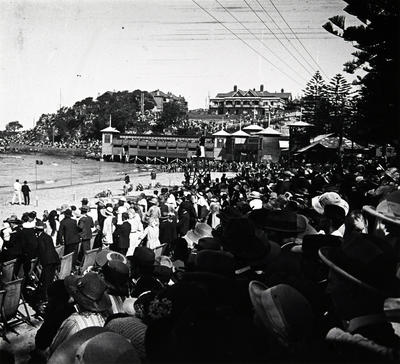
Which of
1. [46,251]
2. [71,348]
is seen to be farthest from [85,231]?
[71,348]

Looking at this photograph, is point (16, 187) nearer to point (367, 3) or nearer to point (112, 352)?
point (367, 3)

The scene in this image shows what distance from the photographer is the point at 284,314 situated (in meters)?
2.43

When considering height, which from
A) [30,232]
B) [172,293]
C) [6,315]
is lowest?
[6,315]

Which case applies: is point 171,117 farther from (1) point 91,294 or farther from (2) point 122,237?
(1) point 91,294

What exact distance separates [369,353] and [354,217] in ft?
10.9

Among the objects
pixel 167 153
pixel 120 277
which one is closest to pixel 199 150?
pixel 120 277

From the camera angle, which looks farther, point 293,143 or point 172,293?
point 293,143

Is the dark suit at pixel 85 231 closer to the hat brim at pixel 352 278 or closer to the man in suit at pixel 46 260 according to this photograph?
the man in suit at pixel 46 260

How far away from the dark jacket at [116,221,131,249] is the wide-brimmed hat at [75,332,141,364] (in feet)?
25.6

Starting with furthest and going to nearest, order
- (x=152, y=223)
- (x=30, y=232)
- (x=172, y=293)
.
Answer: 1. (x=152, y=223)
2. (x=30, y=232)
3. (x=172, y=293)

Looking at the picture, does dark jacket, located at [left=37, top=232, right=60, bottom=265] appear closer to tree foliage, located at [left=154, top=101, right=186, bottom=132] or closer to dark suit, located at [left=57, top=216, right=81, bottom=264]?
dark suit, located at [left=57, top=216, right=81, bottom=264]

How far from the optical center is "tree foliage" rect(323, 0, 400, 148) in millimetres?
8008

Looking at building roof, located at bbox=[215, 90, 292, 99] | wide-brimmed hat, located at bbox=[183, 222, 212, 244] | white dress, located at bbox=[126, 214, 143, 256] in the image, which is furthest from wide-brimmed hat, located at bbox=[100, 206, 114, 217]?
building roof, located at bbox=[215, 90, 292, 99]

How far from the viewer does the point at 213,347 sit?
231cm
